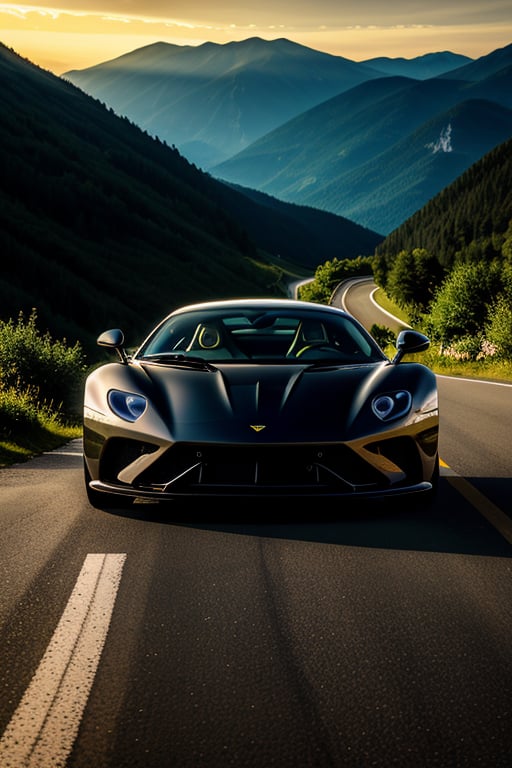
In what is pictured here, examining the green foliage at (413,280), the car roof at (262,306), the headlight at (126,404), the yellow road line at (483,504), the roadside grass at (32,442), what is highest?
the car roof at (262,306)

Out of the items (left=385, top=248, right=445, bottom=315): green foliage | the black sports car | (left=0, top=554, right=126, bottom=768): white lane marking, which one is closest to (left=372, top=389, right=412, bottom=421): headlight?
the black sports car

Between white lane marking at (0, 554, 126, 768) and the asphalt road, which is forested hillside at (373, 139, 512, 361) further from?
white lane marking at (0, 554, 126, 768)

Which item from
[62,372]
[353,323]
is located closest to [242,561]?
[353,323]

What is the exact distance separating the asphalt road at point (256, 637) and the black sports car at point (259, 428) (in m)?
0.26

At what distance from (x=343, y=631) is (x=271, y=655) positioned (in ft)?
1.33

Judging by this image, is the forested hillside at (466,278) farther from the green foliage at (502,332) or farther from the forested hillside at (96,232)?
the forested hillside at (96,232)

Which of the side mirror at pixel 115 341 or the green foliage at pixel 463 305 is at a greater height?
the side mirror at pixel 115 341

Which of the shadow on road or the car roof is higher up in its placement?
the car roof

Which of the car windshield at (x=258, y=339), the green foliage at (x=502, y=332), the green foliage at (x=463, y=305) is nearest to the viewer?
the car windshield at (x=258, y=339)

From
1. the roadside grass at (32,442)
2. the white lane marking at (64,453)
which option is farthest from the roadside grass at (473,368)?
the white lane marking at (64,453)

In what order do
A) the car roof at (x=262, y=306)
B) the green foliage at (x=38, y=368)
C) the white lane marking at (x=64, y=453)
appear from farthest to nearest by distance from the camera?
the green foliage at (x=38, y=368), the white lane marking at (x=64, y=453), the car roof at (x=262, y=306)

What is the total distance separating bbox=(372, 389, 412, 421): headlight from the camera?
565 cm

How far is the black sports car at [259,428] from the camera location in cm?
529

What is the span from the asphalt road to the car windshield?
118 cm
